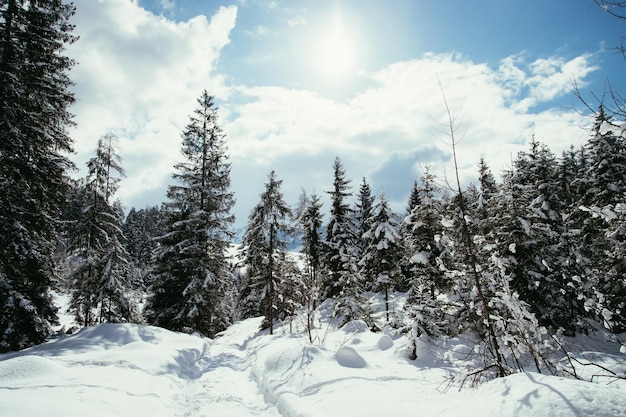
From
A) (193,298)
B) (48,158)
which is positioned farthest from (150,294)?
(48,158)

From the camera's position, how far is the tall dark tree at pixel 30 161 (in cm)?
1069

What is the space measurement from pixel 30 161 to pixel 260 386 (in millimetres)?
11586

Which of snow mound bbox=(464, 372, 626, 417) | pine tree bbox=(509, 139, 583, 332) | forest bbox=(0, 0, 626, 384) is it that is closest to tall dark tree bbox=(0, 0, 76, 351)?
forest bbox=(0, 0, 626, 384)

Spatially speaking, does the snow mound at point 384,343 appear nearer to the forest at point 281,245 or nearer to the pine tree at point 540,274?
the forest at point 281,245

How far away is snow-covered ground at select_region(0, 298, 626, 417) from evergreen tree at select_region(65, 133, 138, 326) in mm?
7516

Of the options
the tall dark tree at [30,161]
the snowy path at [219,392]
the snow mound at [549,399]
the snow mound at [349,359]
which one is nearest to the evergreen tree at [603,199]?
the snow mound at [349,359]

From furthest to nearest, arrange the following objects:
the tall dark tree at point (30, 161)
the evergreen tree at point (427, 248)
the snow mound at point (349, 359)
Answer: the evergreen tree at point (427, 248), the tall dark tree at point (30, 161), the snow mound at point (349, 359)

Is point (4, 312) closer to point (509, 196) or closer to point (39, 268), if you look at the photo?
point (39, 268)

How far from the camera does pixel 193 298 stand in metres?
19.5

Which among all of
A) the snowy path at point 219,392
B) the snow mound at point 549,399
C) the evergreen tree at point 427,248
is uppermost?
the evergreen tree at point 427,248

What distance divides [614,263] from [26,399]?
25136mm

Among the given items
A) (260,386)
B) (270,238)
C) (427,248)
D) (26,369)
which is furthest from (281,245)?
(26,369)

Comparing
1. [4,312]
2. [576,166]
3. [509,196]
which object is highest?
[576,166]

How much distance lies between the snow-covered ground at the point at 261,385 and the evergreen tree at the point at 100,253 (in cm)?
752
